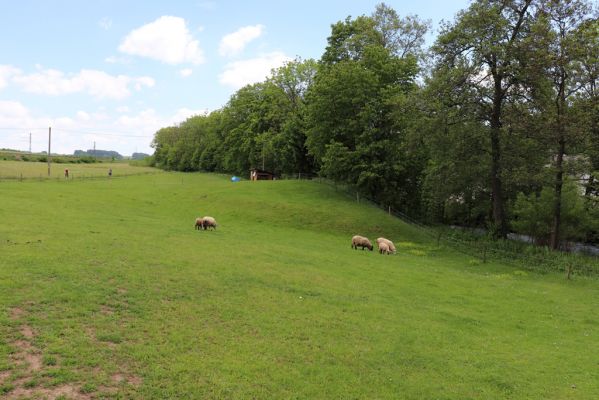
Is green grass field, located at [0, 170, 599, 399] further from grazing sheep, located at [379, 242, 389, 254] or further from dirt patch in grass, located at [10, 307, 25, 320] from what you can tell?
grazing sheep, located at [379, 242, 389, 254]

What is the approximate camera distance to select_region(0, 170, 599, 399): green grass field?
8.91m

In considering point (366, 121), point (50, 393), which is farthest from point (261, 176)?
point (50, 393)

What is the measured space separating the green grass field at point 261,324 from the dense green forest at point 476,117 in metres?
13.7

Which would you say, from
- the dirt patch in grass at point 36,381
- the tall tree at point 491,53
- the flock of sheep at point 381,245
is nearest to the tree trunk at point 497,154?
the tall tree at point 491,53

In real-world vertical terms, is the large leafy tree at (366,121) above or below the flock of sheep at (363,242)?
above

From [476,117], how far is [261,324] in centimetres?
3081

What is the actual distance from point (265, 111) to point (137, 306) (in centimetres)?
7085

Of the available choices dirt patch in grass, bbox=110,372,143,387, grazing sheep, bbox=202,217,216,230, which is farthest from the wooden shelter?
dirt patch in grass, bbox=110,372,143,387

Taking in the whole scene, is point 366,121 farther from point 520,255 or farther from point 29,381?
point 29,381

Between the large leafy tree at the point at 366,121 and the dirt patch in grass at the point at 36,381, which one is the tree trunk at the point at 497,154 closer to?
the large leafy tree at the point at 366,121

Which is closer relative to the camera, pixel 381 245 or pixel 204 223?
pixel 381 245

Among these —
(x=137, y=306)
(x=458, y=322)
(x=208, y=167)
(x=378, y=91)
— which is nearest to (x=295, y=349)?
(x=137, y=306)

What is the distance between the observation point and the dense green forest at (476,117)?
105 feet

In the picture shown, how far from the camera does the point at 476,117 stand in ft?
117
